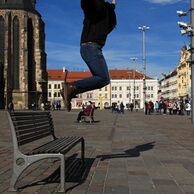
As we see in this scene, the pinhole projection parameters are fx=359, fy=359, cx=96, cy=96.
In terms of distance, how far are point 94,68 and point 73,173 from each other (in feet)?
5.72

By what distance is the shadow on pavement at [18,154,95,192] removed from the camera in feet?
16.5

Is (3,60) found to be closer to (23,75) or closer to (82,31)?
(23,75)

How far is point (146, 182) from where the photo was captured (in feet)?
16.3

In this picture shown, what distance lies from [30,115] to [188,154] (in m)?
4.18

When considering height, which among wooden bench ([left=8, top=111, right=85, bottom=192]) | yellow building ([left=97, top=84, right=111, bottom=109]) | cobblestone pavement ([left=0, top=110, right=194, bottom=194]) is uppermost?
yellow building ([left=97, top=84, right=111, bottom=109])

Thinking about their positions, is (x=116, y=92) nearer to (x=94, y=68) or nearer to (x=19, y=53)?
(x=19, y=53)

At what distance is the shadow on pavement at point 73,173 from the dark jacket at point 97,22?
78.9 inches

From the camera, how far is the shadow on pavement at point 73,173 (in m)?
5.04

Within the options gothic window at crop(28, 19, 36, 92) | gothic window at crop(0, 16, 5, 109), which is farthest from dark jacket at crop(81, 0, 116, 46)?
gothic window at crop(28, 19, 36, 92)

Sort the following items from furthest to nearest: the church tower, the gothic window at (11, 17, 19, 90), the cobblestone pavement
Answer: the gothic window at (11, 17, 19, 90) → the church tower → the cobblestone pavement

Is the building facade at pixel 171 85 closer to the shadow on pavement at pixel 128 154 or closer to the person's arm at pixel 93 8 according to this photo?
the shadow on pavement at pixel 128 154

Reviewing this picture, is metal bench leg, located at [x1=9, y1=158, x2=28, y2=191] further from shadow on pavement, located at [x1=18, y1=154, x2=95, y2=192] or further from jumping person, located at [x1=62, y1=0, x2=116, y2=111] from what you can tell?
jumping person, located at [x1=62, y1=0, x2=116, y2=111]

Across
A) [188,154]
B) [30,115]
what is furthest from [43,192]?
[188,154]

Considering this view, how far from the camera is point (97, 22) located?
17.1 feet
